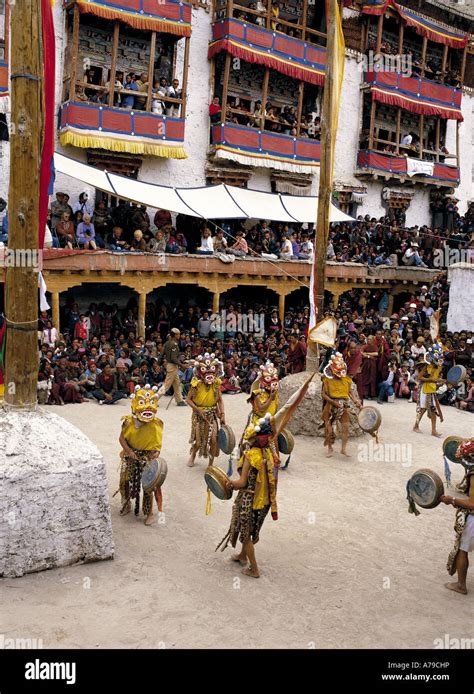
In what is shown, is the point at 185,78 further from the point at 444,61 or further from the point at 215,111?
the point at 444,61

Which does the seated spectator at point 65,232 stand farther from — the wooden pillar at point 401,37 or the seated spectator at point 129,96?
the wooden pillar at point 401,37

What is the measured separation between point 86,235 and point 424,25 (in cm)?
1777

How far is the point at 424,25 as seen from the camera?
90.0ft

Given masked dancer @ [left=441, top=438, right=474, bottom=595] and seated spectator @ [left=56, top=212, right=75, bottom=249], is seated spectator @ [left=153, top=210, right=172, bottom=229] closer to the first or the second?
seated spectator @ [left=56, top=212, right=75, bottom=249]

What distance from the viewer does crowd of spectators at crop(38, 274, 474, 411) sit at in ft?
48.3

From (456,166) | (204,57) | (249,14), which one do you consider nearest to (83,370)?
(204,57)

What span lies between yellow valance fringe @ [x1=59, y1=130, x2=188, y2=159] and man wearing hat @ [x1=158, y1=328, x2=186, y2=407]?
7.20 metres

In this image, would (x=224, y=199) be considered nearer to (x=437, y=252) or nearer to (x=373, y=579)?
(x=437, y=252)

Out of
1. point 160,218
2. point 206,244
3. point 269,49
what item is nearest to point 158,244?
Result: point 206,244

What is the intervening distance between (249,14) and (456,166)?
37.6ft

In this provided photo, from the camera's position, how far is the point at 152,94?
20.3 metres

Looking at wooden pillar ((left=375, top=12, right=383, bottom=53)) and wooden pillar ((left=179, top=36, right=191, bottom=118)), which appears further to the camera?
wooden pillar ((left=375, top=12, right=383, bottom=53))

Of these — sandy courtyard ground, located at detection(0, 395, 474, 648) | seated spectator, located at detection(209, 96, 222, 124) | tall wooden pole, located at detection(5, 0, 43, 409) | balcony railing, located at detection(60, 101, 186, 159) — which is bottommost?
sandy courtyard ground, located at detection(0, 395, 474, 648)

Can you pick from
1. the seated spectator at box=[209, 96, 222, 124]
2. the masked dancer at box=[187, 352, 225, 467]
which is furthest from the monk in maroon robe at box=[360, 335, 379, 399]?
the seated spectator at box=[209, 96, 222, 124]
